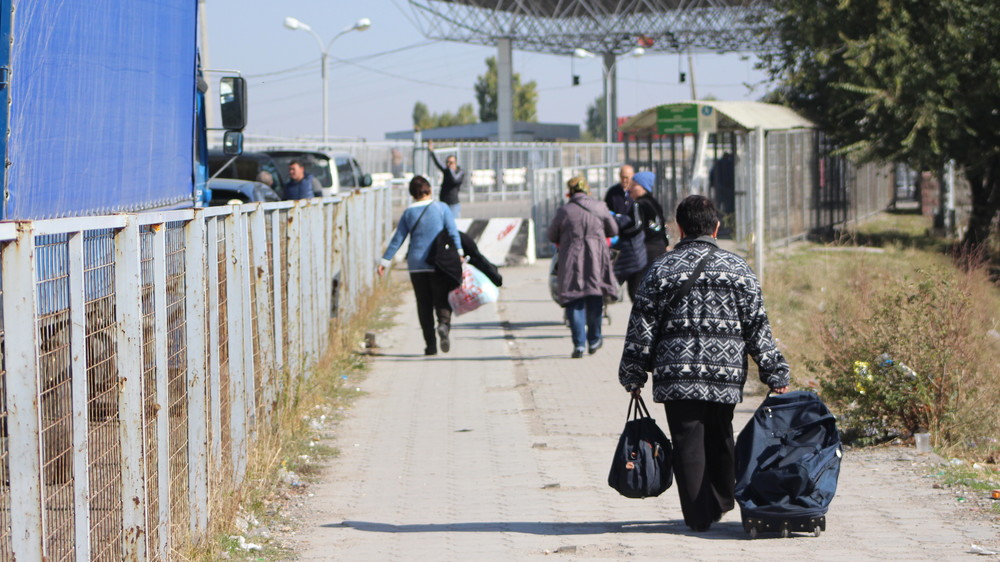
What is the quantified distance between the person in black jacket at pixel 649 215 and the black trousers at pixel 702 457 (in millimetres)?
6610

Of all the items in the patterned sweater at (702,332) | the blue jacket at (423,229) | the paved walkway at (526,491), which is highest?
the blue jacket at (423,229)

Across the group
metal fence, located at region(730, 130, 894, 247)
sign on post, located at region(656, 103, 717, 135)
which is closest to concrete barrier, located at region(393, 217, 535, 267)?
metal fence, located at region(730, 130, 894, 247)

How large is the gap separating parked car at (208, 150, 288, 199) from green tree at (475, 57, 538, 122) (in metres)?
81.0

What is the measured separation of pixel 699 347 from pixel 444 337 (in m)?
6.84

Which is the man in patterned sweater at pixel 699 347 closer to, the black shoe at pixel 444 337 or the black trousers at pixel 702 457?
the black trousers at pixel 702 457

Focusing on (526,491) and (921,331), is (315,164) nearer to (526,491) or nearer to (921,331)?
(921,331)

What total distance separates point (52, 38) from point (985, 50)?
1972cm

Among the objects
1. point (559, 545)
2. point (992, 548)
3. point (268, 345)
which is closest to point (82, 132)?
point (268, 345)

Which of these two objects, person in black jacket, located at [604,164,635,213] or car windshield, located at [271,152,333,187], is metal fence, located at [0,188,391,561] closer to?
person in black jacket, located at [604,164,635,213]

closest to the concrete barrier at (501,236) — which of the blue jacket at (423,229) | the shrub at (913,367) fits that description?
the blue jacket at (423,229)

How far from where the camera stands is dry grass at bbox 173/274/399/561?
5742mm

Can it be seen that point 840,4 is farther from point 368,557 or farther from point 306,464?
point 368,557

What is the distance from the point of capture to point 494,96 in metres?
103

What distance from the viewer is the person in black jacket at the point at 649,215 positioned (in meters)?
12.5
